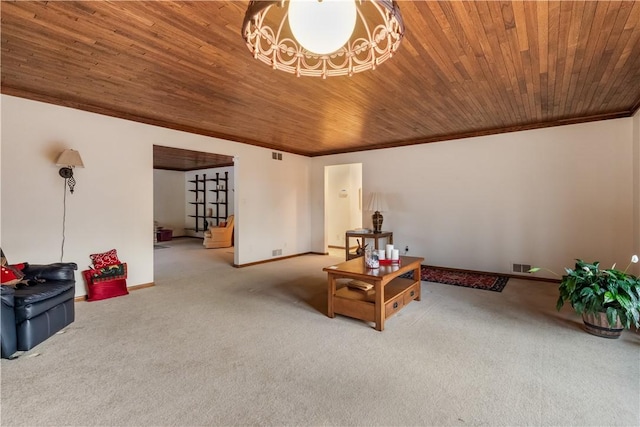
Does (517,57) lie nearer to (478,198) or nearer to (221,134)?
(478,198)

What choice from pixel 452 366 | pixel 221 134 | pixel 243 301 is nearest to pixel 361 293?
pixel 452 366

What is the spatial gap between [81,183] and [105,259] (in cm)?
101

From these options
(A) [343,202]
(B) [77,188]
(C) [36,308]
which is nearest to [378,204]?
(A) [343,202]

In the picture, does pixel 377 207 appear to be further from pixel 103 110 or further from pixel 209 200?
pixel 209 200

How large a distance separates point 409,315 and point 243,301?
1973mm

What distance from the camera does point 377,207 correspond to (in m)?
5.80

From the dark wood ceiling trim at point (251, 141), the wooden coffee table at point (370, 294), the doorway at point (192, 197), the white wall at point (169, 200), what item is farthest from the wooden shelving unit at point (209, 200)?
the wooden coffee table at point (370, 294)

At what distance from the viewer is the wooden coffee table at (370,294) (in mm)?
2902

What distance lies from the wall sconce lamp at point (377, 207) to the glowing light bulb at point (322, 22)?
181 inches

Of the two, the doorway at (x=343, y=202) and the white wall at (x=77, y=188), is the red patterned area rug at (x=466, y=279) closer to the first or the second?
the doorway at (x=343, y=202)

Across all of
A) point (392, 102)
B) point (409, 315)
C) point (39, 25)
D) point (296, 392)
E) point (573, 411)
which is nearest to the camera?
point (573, 411)

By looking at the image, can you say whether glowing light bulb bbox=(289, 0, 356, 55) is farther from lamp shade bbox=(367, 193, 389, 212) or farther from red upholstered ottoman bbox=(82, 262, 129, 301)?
lamp shade bbox=(367, 193, 389, 212)

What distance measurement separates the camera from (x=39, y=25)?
2.13 meters

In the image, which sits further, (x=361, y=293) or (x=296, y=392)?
(x=361, y=293)
